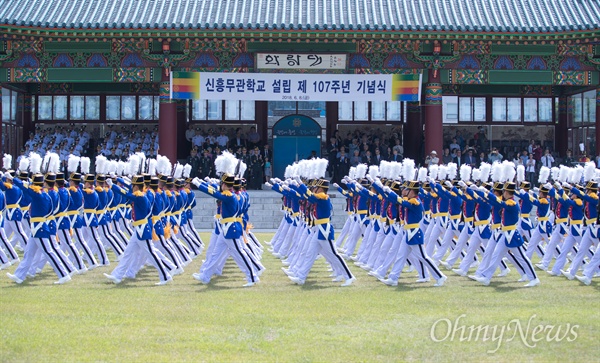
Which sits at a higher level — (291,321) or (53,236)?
(53,236)

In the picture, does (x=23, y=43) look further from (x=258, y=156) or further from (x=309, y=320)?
(x=309, y=320)

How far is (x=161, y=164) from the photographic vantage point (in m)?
16.2

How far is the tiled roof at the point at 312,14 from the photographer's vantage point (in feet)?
79.9

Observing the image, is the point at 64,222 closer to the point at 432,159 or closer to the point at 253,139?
the point at 432,159

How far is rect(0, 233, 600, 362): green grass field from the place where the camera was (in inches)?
351

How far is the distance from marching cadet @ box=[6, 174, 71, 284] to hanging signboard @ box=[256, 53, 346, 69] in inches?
480

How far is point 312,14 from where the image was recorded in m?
25.7

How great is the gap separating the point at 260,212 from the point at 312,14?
5.63 m

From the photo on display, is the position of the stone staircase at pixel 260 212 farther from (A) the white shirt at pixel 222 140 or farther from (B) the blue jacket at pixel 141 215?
(B) the blue jacket at pixel 141 215

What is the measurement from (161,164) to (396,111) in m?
15.1

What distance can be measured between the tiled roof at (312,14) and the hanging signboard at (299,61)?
0.97m

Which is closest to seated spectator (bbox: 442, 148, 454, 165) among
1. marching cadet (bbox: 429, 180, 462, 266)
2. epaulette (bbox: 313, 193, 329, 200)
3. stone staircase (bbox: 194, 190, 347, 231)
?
stone staircase (bbox: 194, 190, 347, 231)

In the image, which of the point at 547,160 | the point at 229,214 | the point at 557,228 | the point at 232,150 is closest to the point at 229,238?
the point at 229,214

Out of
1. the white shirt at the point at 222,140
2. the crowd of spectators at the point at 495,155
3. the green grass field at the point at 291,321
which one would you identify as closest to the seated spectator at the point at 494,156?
the crowd of spectators at the point at 495,155
